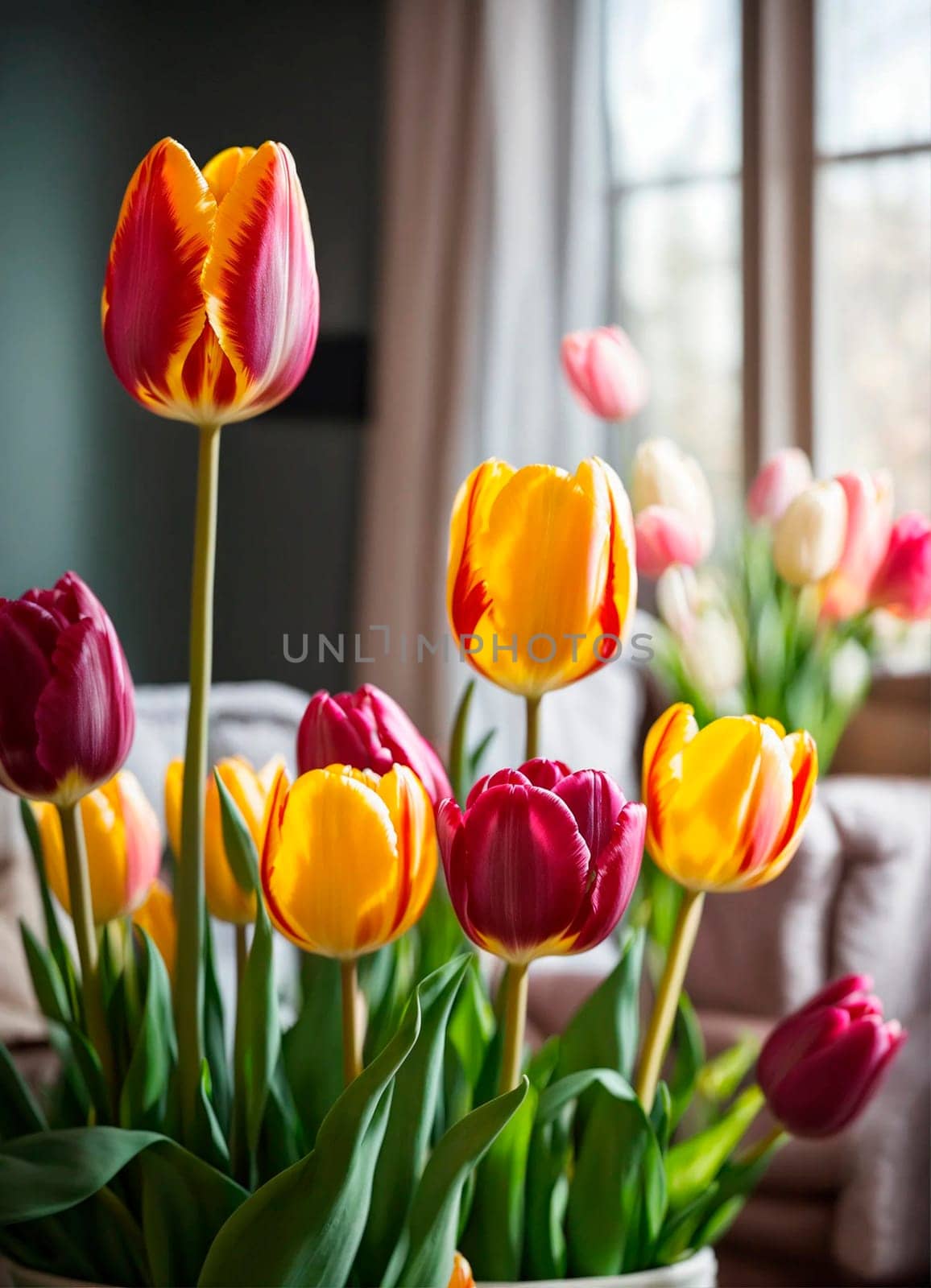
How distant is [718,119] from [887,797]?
3.77ft

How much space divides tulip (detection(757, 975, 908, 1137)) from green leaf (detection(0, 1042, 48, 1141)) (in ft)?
0.65

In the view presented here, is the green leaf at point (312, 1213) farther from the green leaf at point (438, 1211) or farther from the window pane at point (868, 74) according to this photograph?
the window pane at point (868, 74)

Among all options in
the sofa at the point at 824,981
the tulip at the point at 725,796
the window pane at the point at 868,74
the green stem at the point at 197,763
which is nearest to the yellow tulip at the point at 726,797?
the tulip at the point at 725,796

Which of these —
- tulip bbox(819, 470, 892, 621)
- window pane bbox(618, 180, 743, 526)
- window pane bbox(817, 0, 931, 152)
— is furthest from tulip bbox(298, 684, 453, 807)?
window pane bbox(618, 180, 743, 526)

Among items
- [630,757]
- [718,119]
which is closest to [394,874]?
[630,757]

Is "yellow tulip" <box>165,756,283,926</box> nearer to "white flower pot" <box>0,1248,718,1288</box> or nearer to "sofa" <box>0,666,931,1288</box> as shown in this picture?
"white flower pot" <box>0,1248,718,1288</box>

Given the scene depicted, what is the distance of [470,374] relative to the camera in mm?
1402

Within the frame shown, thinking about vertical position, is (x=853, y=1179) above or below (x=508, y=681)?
below

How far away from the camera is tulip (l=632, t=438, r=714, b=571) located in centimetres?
46

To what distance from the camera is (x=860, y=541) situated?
0.49 metres

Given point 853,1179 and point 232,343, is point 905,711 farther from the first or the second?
point 232,343

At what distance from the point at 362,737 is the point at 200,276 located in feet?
0.35

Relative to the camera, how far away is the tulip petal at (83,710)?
0.96 feet

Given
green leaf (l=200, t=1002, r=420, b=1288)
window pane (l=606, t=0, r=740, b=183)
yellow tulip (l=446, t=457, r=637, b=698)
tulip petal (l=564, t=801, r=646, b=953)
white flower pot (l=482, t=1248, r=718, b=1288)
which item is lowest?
white flower pot (l=482, t=1248, r=718, b=1288)
